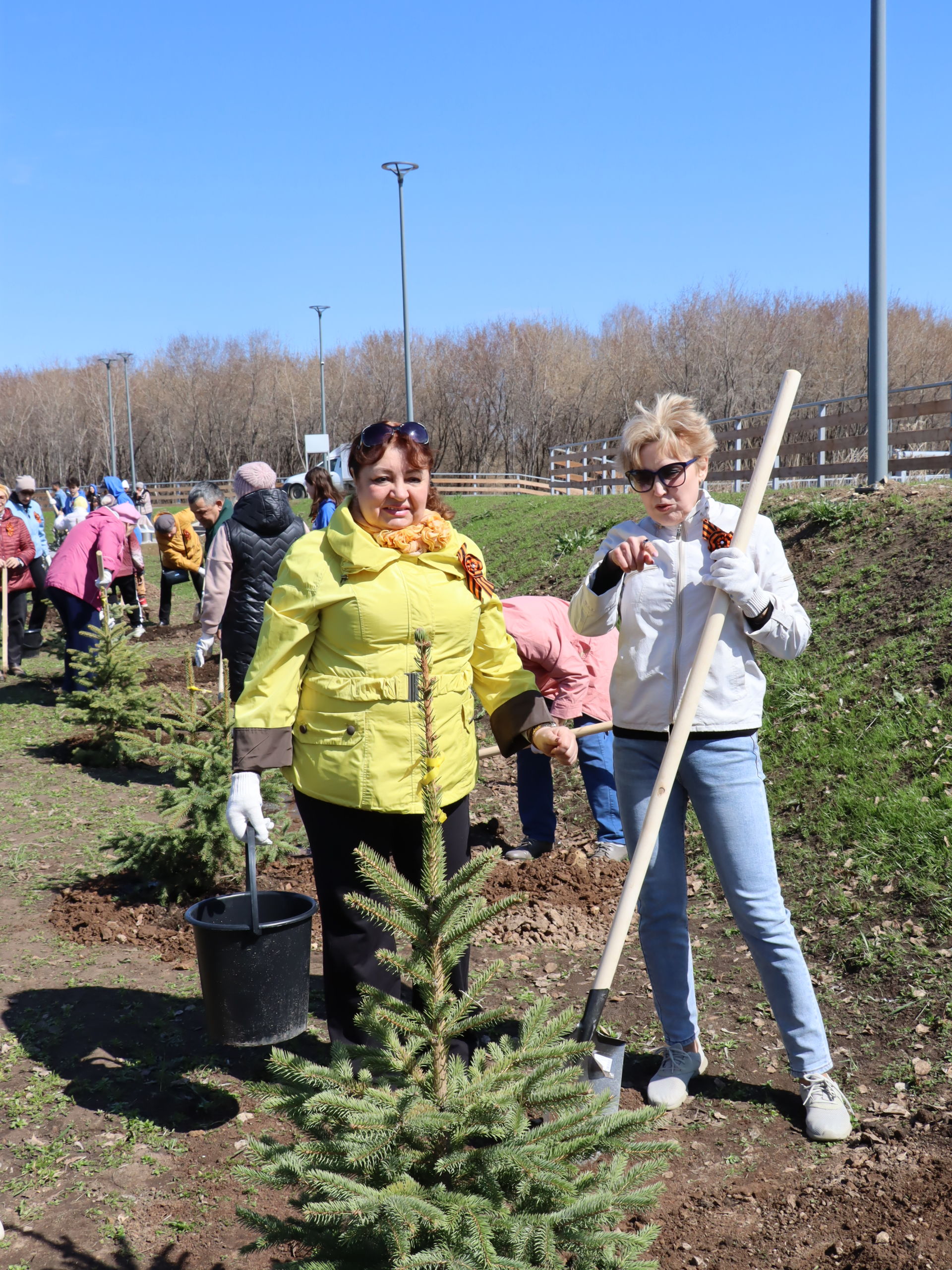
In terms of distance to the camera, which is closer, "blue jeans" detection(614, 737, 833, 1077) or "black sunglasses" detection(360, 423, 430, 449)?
"black sunglasses" detection(360, 423, 430, 449)

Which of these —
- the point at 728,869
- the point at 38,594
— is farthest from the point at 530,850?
the point at 38,594

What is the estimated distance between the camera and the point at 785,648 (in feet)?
10.0

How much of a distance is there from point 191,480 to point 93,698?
60.2m

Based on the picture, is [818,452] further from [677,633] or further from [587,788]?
[677,633]

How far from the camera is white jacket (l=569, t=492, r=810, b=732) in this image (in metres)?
3.01

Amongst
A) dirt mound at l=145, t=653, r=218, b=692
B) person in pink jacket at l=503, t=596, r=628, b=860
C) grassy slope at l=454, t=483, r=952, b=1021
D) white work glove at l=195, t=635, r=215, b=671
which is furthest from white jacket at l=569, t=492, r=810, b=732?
dirt mound at l=145, t=653, r=218, b=692

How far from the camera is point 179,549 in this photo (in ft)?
44.6

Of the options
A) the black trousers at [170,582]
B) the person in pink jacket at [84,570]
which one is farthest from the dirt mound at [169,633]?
the person in pink jacket at [84,570]

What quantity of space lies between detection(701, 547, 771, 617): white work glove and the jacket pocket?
3.43 ft

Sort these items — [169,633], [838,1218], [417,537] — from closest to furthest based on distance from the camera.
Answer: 1. [838,1218]
2. [417,537]
3. [169,633]

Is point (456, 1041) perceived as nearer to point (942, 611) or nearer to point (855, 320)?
point (942, 611)

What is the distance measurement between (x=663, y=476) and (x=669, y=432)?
0.41ft

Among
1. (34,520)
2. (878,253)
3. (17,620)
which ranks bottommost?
(17,620)

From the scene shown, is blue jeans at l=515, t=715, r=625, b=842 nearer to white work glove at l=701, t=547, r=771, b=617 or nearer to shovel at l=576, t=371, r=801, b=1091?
shovel at l=576, t=371, r=801, b=1091
